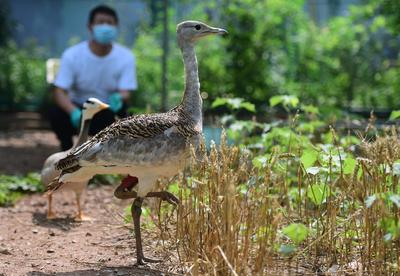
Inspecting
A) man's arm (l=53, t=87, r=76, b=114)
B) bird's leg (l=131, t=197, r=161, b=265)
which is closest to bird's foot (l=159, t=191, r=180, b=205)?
bird's leg (l=131, t=197, r=161, b=265)

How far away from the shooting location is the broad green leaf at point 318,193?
4184 mm

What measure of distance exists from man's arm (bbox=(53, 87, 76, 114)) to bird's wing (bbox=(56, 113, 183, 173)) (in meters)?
2.69

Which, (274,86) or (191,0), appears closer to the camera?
(274,86)

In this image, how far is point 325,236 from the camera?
417 centimetres

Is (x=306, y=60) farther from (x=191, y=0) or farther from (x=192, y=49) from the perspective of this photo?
(x=192, y=49)

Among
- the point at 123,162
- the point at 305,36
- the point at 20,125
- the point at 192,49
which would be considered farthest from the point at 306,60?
the point at 123,162

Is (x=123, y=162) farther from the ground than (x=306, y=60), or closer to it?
closer to it

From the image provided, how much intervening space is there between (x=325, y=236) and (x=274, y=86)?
549 cm

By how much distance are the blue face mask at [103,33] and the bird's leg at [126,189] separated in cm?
284

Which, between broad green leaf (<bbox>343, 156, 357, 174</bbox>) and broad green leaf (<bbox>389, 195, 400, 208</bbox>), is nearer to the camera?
broad green leaf (<bbox>389, 195, 400, 208</bbox>)

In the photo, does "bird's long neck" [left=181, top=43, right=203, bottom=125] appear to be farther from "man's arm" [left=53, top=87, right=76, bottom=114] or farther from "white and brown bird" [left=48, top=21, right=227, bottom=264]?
"man's arm" [left=53, top=87, right=76, bottom=114]

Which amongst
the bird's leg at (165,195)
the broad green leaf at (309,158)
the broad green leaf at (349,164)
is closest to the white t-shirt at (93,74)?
the bird's leg at (165,195)

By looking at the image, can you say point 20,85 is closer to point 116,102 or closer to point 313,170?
point 116,102

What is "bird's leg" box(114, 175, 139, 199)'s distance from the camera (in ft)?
15.6
